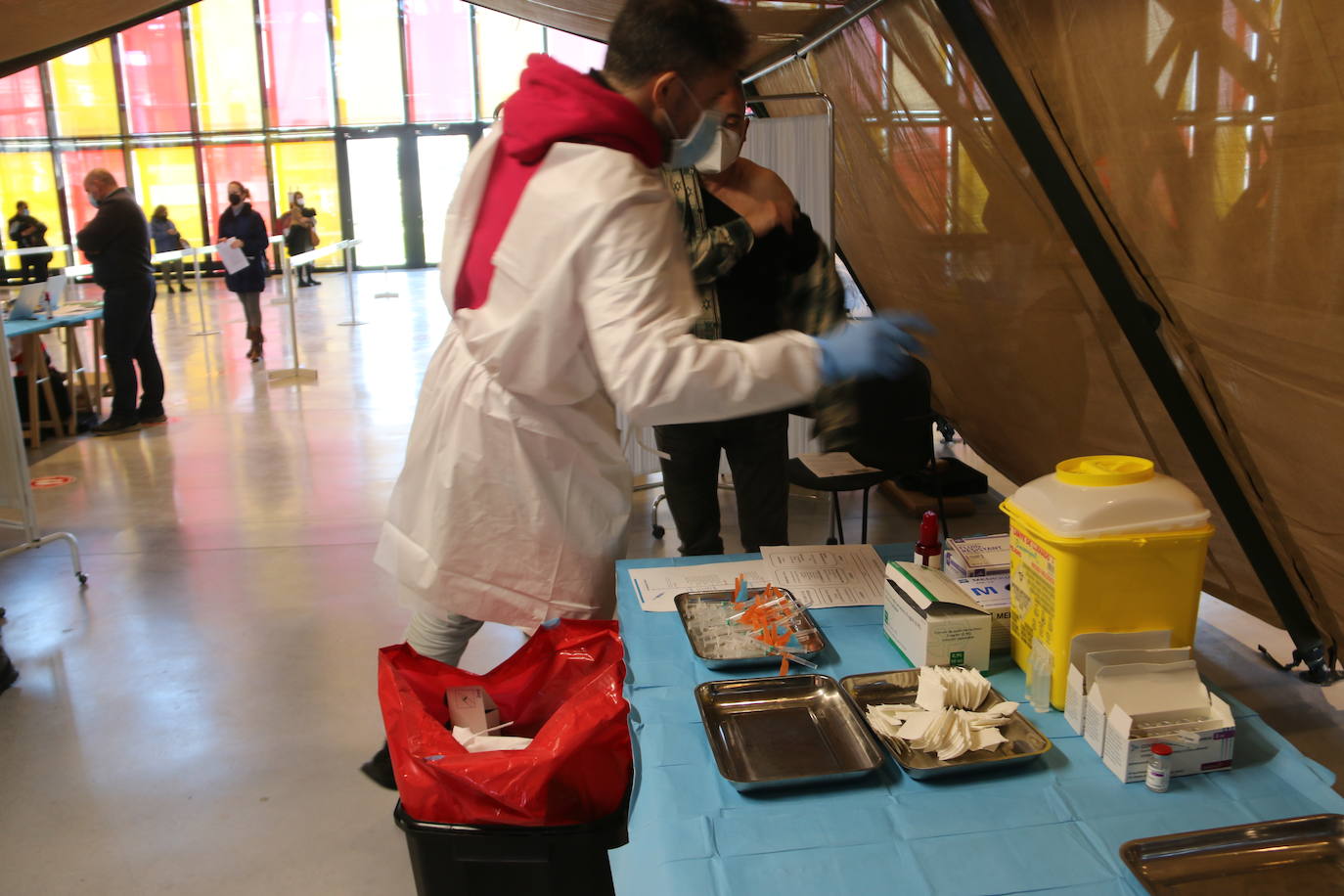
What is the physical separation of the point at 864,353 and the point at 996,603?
43 cm

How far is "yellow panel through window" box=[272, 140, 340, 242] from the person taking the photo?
1484 cm

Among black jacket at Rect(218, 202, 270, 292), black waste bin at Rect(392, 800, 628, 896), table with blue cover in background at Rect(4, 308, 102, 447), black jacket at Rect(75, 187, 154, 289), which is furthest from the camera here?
black jacket at Rect(218, 202, 270, 292)

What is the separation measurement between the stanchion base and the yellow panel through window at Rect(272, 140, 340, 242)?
8.07 m

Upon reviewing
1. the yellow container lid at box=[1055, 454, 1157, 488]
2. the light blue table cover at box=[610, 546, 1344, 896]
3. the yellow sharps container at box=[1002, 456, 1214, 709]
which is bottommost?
the light blue table cover at box=[610, 546, 1344, 896]

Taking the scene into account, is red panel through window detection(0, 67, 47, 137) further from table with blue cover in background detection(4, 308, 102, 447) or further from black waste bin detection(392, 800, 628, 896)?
black waste bin detection(392, 800, 628, 896)

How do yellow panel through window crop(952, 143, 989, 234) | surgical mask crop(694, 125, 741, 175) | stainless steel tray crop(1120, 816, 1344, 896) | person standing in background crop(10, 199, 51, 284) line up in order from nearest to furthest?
stainless steel tray crop(1120, 816, 1344, 896) → surgical mask crop(694, 125, 741, 175) → yellow panel through window crop(952, 143, 989, 234) → person standing in background crop(10, 199, 51, 284)

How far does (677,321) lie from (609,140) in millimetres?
304

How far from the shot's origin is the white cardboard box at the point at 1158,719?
3.75 feet

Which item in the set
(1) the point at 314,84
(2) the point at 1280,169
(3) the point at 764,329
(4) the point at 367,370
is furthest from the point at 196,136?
(2) the point at 1280,169

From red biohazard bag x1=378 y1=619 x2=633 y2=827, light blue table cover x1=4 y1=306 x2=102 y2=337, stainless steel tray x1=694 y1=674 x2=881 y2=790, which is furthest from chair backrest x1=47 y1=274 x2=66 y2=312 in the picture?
stainless steel tray x1=694 y1=674 x2=881 y2=790

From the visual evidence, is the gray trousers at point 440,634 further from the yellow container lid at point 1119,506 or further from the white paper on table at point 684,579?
the yellow container lid at point 1119,506

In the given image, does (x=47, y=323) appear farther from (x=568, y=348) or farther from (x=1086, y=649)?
(x=1086, y=649)

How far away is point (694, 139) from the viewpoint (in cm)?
158

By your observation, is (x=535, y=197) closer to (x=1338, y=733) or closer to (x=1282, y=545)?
(x=1282, y=545)
